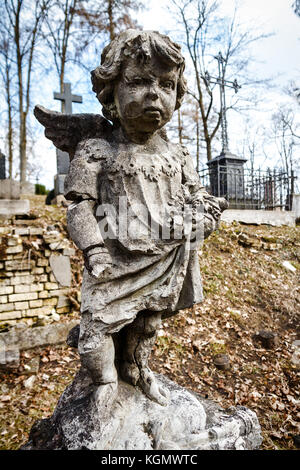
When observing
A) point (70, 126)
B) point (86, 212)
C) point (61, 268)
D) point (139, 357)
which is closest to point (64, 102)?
point (61, 268)

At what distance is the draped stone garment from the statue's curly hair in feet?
0.88

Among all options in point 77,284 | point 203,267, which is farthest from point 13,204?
point 203,267

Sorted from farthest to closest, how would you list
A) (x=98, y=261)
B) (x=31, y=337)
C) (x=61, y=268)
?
(x=61, y=268) → (x=31, y=337) → (x=98, y=261)

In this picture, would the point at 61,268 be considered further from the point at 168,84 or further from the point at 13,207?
the point at 168,84

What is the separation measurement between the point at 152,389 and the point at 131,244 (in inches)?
33.8

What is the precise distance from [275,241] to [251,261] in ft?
4.30

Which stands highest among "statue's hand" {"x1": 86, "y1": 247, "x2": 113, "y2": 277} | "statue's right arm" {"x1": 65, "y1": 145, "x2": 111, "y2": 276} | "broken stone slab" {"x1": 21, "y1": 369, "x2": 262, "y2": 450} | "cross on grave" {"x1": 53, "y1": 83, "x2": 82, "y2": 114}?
"cross on grave" {"x1": 53, "y1": 83, "x2": 82, "y2": 114}

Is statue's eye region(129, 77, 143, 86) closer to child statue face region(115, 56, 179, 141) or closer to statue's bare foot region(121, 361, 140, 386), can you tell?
child statue face region(115, 56, 179, 141)

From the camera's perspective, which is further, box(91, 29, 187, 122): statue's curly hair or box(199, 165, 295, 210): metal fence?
box(199, 165, 295, 210): metal fence

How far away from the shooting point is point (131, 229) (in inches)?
61.6

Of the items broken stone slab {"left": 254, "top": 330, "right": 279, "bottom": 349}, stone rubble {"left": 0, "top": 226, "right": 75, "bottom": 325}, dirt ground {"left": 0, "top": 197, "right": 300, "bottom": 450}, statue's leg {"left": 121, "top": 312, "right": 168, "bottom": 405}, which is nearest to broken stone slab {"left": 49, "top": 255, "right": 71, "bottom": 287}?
stone rubble {"left": 0, "top": 226, "right": 75, "bottom": 325}

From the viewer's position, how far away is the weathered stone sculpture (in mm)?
1510

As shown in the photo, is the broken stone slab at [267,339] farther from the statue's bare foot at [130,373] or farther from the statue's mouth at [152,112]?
the statue's mouth at [152,112]

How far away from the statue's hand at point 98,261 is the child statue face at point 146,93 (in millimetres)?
714
